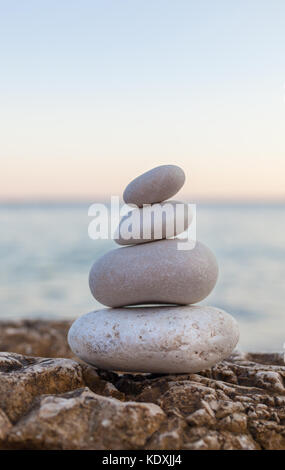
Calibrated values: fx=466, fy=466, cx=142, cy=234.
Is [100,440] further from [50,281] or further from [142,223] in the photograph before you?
[50,281]

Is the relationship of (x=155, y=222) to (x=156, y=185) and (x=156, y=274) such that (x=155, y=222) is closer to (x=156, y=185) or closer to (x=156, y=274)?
(x=156, y=185)

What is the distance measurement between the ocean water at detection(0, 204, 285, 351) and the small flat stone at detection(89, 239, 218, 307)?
4.89m

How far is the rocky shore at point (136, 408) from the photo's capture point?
2.39m

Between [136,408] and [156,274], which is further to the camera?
[156,274]

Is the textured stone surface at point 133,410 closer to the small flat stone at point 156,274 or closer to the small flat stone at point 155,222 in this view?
the small flat stone at point 156,274

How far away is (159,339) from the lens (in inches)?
121

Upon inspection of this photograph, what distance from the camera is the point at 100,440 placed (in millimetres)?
2369

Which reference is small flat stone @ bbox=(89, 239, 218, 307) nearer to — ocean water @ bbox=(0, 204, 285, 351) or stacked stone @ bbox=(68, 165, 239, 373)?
stacked stone @ bbox=(68, 165, 239, 373)

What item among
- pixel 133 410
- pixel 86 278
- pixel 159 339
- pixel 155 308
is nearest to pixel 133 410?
pixel 133 410

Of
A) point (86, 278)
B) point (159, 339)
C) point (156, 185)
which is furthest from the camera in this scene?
point (86, 278)

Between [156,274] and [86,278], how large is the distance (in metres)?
12.5

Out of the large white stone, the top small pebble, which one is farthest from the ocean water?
the top small pebble
